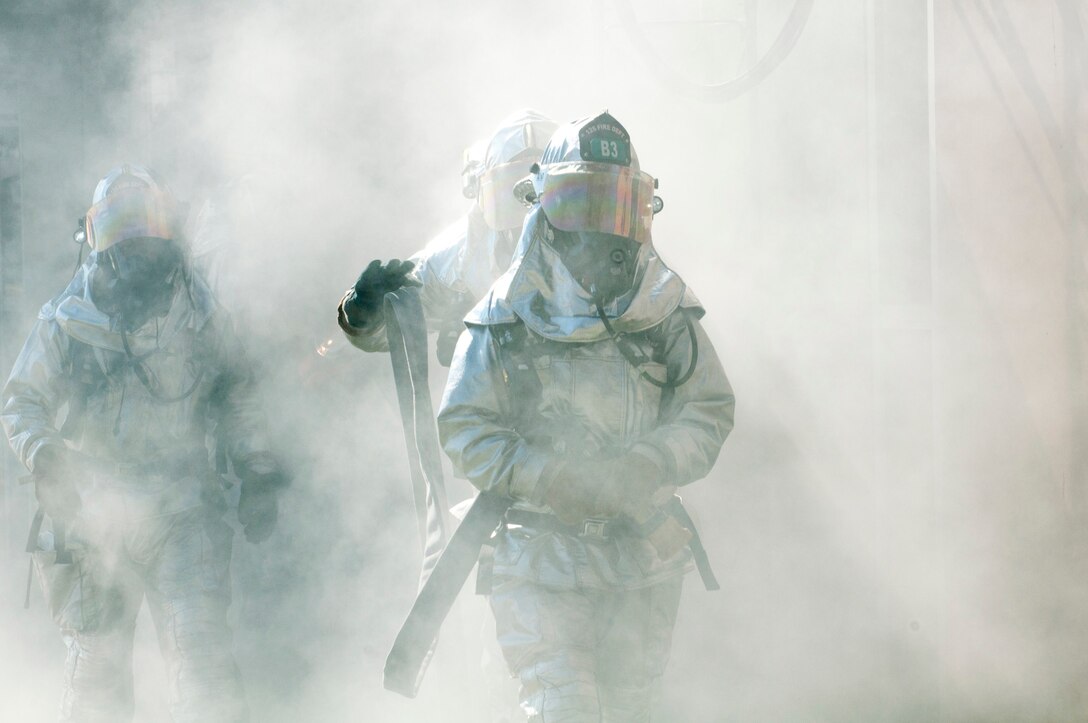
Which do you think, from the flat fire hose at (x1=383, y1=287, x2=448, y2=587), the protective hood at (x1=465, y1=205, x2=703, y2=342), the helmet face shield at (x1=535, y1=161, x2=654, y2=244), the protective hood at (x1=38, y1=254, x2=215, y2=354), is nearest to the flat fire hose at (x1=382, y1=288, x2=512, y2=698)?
the flat fire hose at (x1=383, y1=287, x2=448, y2=587)

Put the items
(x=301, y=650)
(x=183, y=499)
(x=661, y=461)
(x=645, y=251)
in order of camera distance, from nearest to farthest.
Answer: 1. (x=661, y=461)
2. (x=645, y=251)
3. (x=183, y=499)
4. (x=301, y=650)

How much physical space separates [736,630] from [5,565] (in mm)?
3276

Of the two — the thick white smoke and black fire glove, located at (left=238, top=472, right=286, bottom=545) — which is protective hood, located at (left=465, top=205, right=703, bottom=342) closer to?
black fire glove, located at (left=238, top=472, right=286, bottom=545)

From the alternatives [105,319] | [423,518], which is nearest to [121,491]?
[105,319]

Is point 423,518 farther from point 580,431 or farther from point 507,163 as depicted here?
point 507,163

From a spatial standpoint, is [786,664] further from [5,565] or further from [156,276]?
[5,565]

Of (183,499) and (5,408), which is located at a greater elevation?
(5,408)

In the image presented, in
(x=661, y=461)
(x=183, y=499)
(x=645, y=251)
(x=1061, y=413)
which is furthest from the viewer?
(x=1061, y=413)

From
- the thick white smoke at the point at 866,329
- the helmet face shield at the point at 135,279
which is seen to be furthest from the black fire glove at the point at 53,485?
the thick white smoke at the point at 866,329

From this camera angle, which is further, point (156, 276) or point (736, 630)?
point (736, 630)

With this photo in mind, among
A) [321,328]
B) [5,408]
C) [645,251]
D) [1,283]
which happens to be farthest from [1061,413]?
[1,283]

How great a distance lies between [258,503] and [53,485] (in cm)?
69

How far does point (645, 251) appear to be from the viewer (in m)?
3.55

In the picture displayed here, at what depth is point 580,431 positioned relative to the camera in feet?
11.2
